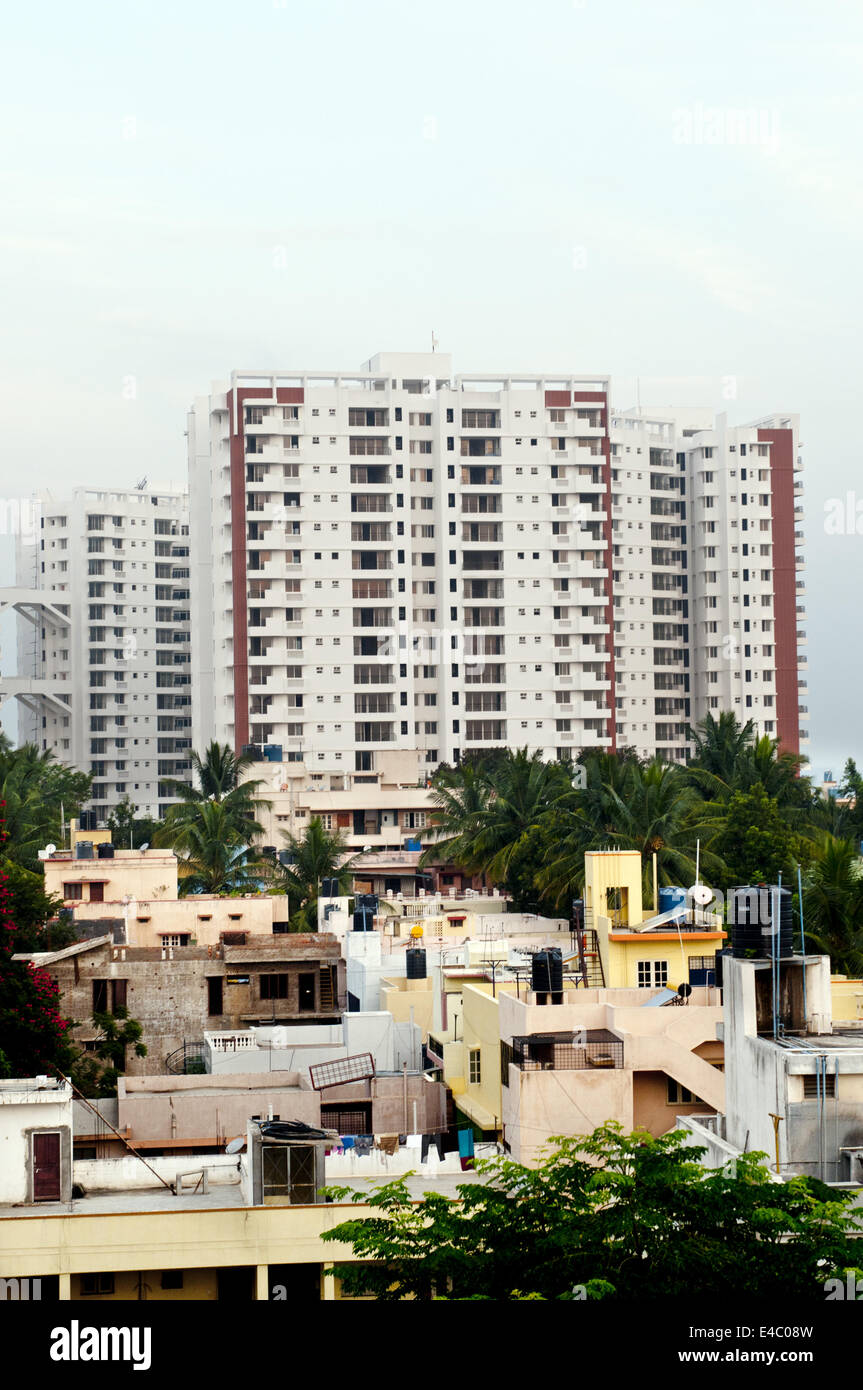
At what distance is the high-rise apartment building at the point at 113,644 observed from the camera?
146000 millimetres

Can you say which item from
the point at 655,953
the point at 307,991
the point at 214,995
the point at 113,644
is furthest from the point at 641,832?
the point at 113,644

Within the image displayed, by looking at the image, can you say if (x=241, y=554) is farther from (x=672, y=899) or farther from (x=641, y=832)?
(x=672, y=899)

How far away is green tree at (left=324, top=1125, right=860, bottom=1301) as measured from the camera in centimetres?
1536

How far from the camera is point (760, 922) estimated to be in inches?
903

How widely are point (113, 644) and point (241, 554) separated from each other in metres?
36.0

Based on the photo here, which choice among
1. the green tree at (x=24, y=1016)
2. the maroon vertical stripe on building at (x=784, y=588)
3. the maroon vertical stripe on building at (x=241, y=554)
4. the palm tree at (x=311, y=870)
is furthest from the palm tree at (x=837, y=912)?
the maroon vertical stripe on building at (x=784, y=588)

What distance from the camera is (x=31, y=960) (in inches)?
1613

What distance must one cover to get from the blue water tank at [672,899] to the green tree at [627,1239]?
2242 centimetres

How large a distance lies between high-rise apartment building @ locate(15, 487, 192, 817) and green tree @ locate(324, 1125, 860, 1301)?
129m

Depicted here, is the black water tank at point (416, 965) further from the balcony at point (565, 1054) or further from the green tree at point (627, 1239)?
the green tree at point (627, 1239)

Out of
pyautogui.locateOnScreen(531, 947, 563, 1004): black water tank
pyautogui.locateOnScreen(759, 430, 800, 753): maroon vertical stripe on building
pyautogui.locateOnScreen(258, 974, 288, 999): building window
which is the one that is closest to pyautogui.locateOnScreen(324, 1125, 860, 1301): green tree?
pyautogui.locateOnScreen(531, 947, 563, 1004): black water tank

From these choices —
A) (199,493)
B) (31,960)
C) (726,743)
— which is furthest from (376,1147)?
(199,493)
